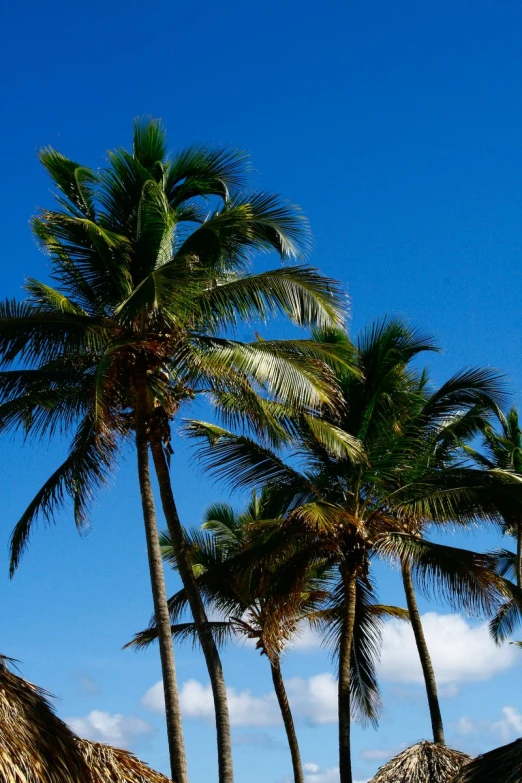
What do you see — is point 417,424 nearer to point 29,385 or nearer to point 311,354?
point 311,354

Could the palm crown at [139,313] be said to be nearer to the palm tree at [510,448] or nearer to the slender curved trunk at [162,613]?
the slender curved trunk at [162,613]

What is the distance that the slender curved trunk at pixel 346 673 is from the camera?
58.2 feet

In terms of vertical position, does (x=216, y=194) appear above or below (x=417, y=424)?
above

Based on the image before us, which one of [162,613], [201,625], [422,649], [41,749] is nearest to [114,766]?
[41,749]

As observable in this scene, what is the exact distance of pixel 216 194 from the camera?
60.9 ft

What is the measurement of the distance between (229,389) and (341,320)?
6.72 ft

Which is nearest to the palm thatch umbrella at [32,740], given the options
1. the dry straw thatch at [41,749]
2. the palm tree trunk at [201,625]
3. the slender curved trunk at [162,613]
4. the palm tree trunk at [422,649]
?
the dry straw thatch at [41,749]

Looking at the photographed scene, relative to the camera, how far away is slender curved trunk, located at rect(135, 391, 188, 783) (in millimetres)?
15289

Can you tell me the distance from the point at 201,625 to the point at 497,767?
5757 mm

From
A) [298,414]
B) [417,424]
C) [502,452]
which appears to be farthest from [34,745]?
[502,452]

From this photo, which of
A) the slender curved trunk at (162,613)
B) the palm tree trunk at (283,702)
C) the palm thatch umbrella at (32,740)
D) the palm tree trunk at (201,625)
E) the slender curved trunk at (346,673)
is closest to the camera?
the palm thatch umbrella at (32,740)

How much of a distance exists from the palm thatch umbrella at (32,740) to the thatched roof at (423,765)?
22.1ft

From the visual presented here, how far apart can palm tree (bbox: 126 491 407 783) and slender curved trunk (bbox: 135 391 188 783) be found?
2084 millimetres

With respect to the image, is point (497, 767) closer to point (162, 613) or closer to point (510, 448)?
point (162, 613)
